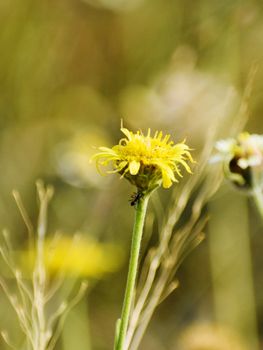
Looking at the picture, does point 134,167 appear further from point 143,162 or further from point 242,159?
point 242,159

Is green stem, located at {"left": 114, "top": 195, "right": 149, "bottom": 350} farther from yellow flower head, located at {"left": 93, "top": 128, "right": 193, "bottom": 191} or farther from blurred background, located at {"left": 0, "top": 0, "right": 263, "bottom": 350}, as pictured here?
blurred background, located at {"left": 0, "top": 0, "right": 263, "bottom": 350}

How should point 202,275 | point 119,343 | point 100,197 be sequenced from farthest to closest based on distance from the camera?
point 202,275 < point 100,197 < point 119,343

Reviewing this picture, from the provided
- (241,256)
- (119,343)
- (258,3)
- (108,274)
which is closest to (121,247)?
(108,274)

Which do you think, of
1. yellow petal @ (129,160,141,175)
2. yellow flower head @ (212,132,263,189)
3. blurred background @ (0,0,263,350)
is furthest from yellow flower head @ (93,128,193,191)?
blurred background @ (0,0,263,350)

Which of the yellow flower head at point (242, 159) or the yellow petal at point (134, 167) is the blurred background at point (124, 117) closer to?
the yellow flower head at point (242, 159)

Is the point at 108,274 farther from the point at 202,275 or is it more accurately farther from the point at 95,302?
the point at 202,275

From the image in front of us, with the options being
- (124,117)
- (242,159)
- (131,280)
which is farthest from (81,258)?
(131,280)
